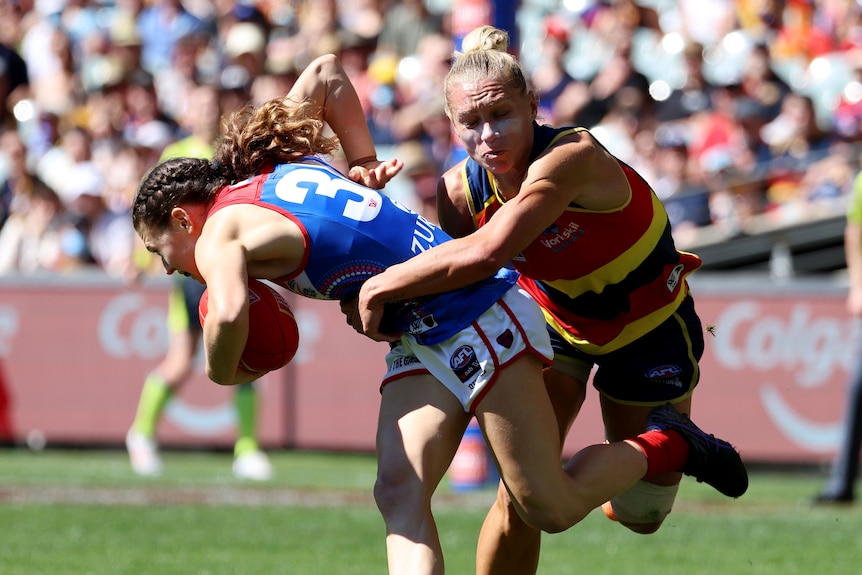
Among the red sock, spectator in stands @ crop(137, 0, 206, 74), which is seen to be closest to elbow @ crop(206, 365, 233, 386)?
the red sock

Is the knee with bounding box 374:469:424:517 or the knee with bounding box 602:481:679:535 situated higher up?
the knee with bounding box 374:469:424:517

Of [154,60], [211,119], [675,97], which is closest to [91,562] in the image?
[211,119]

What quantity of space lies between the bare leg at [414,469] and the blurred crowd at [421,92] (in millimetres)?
5368

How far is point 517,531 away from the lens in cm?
490

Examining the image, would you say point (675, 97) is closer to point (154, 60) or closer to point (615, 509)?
point (154, 60)

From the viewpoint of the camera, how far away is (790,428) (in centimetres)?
1013

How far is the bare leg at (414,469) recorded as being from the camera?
4.10m

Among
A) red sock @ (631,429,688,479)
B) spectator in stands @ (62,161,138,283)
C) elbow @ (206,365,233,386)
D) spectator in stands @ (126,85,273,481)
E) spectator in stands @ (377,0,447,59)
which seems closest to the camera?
elbow @ (206,365,233,386)

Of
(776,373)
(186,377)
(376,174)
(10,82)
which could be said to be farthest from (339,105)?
(10,82)

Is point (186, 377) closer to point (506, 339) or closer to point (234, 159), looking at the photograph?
point (234, 159)

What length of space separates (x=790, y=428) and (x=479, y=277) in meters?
6.60

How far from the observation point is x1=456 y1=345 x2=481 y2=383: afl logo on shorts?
4.19 metres

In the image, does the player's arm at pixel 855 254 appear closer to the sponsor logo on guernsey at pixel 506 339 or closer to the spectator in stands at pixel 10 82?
the sponsor logo on guernsey at pixel 506 339

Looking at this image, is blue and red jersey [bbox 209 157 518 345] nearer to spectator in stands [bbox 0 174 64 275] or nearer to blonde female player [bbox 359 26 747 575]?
blonde female player [bbox 359 26 747 575]
